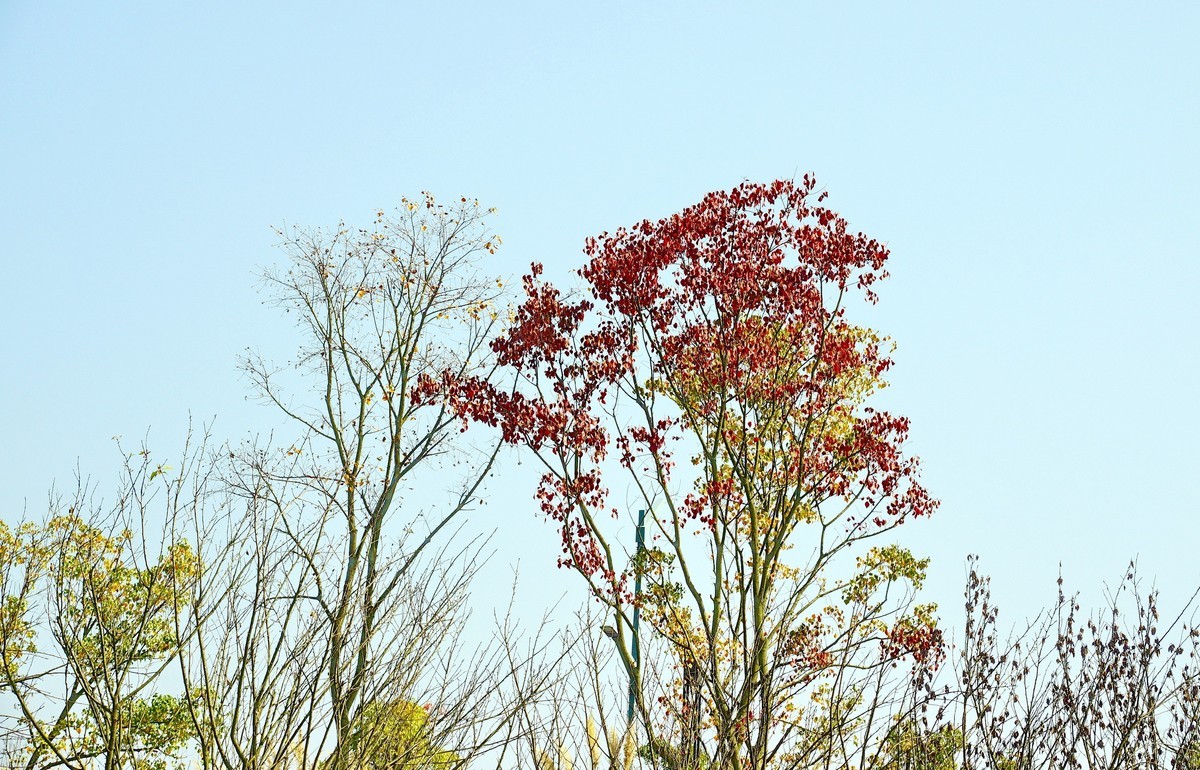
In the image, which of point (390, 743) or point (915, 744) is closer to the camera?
point (915, 744)

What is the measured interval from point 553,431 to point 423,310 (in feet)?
18.6

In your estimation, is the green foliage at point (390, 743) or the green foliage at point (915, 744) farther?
the green foliage at point (390, 743)

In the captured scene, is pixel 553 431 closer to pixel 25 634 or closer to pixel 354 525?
pixel 354 525

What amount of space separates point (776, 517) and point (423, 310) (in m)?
7.02

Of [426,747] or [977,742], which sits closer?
[977,742]

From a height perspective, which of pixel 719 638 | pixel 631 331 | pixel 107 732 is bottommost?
pixel 107 732

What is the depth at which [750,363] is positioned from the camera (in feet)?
26.6

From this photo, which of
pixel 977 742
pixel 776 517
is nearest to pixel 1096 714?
pixel 977 742

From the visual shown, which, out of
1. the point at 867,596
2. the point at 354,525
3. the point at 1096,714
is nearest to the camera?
the point at 1096,714

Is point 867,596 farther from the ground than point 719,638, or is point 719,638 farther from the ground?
point 867,596

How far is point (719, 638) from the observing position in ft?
26.9

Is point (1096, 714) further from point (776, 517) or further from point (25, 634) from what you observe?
point (25, 634)

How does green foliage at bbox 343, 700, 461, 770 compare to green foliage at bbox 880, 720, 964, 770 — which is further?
green foliage at bbox 343, 700, 461, 770

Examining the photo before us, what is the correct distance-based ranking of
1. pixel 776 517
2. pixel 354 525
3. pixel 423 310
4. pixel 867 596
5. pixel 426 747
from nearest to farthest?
pixel 426 747 → pixel 776 517 → pixel 867 596 → pixel 354 525 → pixel 423 310
